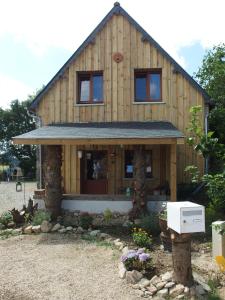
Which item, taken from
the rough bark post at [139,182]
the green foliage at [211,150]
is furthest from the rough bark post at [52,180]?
the green foliage at [211,150]

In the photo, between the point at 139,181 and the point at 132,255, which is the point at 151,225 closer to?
the point at 139,181

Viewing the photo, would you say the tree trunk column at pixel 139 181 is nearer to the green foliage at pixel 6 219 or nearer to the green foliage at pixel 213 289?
the green foliage at pixel 6 219

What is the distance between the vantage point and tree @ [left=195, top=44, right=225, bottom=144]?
902 inches

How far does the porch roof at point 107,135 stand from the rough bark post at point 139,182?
69 cm

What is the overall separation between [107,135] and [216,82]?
48.8 feet

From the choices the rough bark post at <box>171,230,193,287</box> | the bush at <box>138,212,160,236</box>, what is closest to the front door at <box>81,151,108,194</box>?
the bush at <box>138,212,160,236</box>

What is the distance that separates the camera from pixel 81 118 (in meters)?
16.5

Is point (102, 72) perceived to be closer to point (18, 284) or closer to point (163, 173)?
point (163, 173)

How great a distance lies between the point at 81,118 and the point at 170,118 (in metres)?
3.60

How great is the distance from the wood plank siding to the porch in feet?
0.14

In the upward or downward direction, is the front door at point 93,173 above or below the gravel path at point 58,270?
above

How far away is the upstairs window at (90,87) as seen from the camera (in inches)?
655

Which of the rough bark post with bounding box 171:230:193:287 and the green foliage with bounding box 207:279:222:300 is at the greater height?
the rough bark post with bounding box 171:230:193:287

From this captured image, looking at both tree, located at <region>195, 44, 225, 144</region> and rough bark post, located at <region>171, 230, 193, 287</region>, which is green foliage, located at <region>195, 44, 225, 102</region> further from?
rough bark post, located at <region>171, 230, 193, 287</region>
